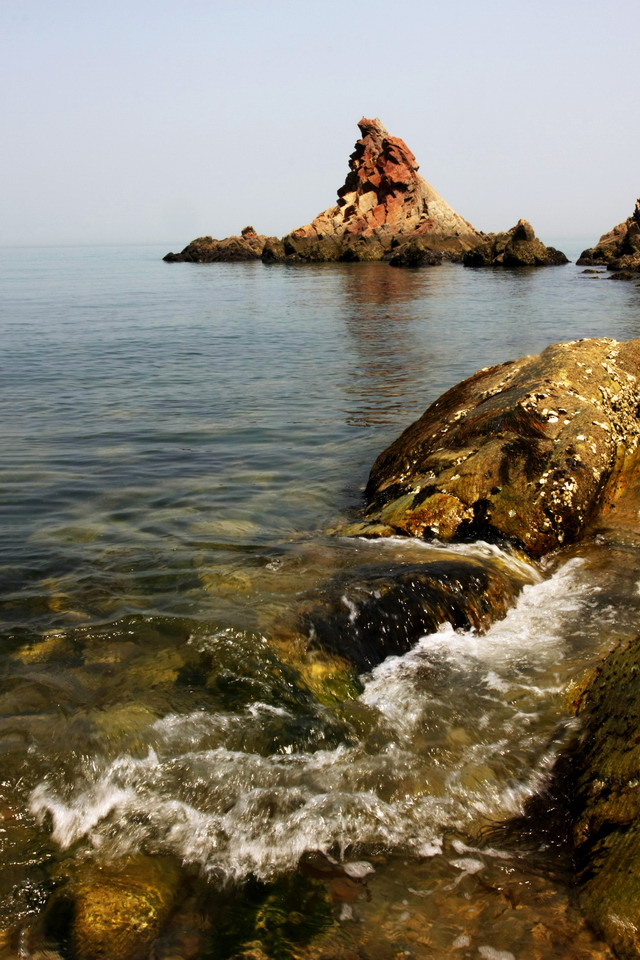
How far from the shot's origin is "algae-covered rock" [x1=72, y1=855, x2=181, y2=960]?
2.79m

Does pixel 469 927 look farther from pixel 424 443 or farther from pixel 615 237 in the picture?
pixel 615 237

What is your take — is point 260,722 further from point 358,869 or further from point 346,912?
point 346,912

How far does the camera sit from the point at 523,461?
681 centimetres

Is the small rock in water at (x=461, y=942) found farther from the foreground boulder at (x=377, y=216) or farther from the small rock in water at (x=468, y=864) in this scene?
the foreground boulder at (x=377, y=216)

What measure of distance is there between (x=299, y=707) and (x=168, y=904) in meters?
1.42

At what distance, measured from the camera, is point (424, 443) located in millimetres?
7961

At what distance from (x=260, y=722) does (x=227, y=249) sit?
84775mm

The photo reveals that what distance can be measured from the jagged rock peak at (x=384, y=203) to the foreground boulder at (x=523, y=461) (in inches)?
2740

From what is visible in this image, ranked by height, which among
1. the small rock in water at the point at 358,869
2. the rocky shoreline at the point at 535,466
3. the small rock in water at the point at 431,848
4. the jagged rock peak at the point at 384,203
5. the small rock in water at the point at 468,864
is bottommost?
the small rock in water at the point at 358,869

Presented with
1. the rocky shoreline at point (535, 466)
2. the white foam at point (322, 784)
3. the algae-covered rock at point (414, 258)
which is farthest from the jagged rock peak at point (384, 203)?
the white foam at point (322, 784)

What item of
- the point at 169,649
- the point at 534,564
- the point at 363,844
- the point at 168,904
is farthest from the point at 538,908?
the point at 534,564

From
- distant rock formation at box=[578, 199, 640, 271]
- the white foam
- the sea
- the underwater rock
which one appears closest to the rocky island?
distant rock formation at box=[578, 199, 640, 271]

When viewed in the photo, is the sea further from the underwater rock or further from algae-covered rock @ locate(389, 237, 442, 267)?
algae-covered rock @ locate(389, 237, 442, 267)

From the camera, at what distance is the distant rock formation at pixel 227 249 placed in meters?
82.5
